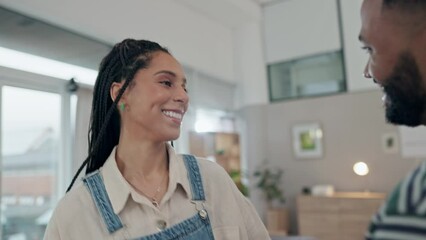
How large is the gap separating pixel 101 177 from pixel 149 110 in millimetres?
249

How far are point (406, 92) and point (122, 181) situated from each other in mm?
805

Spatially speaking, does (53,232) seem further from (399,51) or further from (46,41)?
(46,41)

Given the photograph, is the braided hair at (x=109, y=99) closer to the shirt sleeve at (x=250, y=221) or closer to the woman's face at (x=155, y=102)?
the woman's face at (x=155, y=102)

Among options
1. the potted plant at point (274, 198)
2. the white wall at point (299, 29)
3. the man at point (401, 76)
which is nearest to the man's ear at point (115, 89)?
the man at point (401, 76)

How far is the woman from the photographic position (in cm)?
102

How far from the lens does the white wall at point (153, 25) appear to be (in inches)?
117

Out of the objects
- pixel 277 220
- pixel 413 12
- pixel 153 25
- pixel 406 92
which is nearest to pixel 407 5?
pixel 413 12

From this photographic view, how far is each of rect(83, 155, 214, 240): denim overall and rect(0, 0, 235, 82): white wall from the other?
2.17 metres

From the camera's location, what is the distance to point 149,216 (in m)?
1.05

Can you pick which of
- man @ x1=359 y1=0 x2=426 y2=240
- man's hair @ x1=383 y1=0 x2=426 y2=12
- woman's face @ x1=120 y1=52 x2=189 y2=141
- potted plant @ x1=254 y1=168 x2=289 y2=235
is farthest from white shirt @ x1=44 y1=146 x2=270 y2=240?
potted plant @ x1=254 y1=168 x2=289 y2=235

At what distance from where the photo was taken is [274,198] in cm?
488

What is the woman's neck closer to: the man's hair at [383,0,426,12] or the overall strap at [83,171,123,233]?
the overall strap at [83,171,123,233]

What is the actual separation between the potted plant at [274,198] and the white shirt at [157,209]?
3.63 meters

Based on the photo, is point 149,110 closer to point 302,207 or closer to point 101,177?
point 101,177
